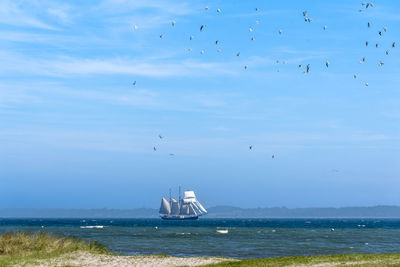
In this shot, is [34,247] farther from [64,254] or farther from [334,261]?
[334,261]

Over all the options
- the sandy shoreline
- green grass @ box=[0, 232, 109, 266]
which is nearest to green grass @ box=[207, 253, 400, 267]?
the sandy shoreline

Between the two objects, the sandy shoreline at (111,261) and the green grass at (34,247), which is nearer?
the sandy shoreline at (111,261)

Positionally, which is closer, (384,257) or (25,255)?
(384,257)

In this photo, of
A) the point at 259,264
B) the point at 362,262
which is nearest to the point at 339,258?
the point at 362,262

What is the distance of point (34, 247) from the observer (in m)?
41.5

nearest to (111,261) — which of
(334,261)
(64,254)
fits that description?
(64,254)

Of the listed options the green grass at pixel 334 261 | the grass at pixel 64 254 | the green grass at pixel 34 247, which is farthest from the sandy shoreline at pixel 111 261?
the green grass at pixel 334 261

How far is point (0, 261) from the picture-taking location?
3600 cm

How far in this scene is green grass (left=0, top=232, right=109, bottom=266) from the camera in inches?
1503

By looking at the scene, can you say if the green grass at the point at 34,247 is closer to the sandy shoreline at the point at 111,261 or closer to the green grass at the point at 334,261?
the sandy shoreline at the point at 111,261

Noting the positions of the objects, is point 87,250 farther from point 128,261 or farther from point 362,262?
point 362,262

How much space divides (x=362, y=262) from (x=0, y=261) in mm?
20427

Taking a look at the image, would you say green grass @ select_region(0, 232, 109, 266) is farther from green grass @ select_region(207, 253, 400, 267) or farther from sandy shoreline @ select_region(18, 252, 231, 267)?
green grass @ select_region(207, 253, 400, 267)

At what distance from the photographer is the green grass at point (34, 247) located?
3819 cm
